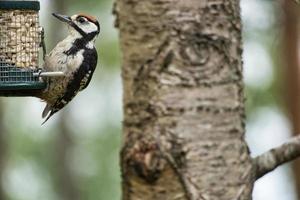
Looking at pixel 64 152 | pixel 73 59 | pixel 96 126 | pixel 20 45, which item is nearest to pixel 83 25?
pixel 73 59

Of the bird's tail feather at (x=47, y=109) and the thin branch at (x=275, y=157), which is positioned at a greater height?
the thin branch at (x=275, y=157)

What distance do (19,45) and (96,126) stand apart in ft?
62.3

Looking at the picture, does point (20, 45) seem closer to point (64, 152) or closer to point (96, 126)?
point (64, 152)

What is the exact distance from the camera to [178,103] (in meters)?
2.12

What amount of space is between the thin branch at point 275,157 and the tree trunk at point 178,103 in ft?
0.34

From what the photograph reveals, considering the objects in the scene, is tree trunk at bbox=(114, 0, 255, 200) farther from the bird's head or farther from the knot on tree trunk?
the bird's head

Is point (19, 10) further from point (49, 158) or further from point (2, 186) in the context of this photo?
point (49, 158)

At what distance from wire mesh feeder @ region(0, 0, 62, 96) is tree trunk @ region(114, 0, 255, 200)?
7.07 ft

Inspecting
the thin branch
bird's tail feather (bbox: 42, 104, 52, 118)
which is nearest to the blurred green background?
bird's tail feather (bbox: 42, 104, 52, 118)

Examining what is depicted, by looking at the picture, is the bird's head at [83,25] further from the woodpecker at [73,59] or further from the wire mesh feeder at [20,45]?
the wire mesh feeder at [20,45]

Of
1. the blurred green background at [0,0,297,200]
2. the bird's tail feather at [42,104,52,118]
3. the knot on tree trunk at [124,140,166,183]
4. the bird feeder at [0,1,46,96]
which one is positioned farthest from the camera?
the blurred green background at [0,0,297,200]

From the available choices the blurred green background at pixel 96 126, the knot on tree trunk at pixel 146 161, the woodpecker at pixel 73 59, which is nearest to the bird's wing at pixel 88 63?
the woodpecker at pixel 73 59

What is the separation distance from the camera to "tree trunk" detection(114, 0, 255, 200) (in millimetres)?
2104

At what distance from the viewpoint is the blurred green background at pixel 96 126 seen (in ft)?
39.3
